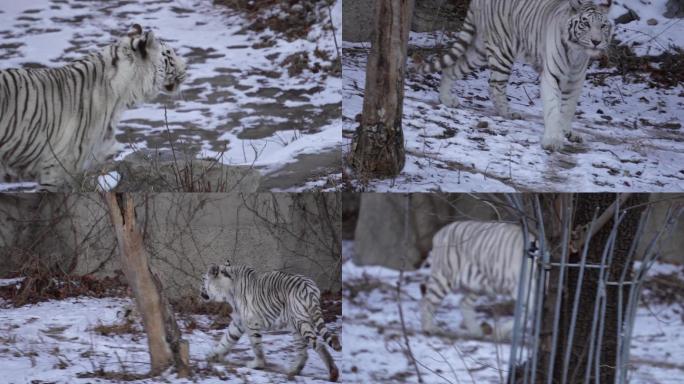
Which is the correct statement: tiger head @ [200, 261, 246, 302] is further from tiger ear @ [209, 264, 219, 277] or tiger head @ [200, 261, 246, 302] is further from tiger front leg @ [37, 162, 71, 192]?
tiger front leg @ [37, 162, 71, 192]

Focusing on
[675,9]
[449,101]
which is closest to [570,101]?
[449,101]

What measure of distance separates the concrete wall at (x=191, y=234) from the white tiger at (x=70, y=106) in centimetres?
28

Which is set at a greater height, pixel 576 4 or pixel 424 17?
pixel 576 4

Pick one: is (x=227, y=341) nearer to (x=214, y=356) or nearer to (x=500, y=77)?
(x=214, y=356)

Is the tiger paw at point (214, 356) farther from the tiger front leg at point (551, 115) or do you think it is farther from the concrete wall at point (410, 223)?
the tiger front leg at point (551, 115)

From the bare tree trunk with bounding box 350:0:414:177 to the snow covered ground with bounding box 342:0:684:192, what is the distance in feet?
0.21

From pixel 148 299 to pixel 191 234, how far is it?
534 millimetres

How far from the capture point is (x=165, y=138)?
5.54 metres

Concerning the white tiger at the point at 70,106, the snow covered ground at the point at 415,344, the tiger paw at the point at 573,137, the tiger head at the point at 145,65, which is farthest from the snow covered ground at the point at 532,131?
the white tiger at the point at 70,106

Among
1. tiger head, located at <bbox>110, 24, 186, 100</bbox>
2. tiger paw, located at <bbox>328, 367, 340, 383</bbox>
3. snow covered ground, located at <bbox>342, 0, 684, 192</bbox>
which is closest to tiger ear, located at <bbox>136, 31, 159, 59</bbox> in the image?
tiger head, located at <bbox>110, 24, 186, 100</bbox>

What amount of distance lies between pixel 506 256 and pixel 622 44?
147 cm

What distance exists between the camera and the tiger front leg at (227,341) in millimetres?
5594

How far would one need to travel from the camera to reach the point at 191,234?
5836 millimetres

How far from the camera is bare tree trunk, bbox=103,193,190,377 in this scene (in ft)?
18.1
